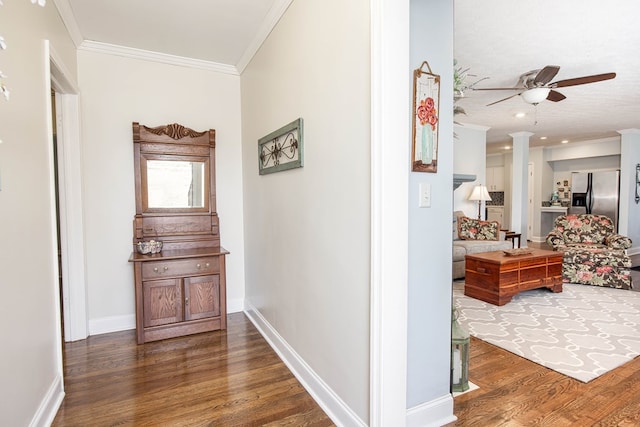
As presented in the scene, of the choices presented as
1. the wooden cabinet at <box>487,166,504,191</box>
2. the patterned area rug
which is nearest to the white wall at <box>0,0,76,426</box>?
the patterned area rug

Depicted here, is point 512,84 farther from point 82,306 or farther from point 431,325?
point 82,306

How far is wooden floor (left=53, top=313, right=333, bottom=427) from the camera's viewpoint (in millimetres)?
1924

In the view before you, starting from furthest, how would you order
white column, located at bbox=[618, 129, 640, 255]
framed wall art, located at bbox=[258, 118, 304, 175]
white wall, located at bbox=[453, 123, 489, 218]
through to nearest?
white column, located at bbox=[618, 129, 640, 255], white wall, located at bbox=[453, 123, 489, 218], framed wall art, located at bbox=[258, 118, 304, 175]

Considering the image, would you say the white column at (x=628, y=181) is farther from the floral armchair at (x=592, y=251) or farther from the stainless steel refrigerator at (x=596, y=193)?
the floral armchair at (x=592, y=251)

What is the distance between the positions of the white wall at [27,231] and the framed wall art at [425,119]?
73.7 inches

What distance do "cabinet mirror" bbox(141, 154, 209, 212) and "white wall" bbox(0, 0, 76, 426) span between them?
3.84 feet

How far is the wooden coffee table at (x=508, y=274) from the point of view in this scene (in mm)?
3807

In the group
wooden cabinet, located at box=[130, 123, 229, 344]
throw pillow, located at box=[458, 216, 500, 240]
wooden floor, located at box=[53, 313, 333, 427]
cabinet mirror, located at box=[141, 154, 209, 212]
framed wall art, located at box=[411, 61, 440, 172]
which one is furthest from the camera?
throw pillow, located at box=[458, 216, 500, 240]

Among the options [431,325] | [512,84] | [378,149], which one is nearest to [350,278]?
[431,325]

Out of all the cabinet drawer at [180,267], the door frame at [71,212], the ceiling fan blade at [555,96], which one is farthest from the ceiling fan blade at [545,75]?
the door frame at [71,212]

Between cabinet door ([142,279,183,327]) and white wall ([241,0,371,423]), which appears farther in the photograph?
cabinet door ([142,279,183,327])

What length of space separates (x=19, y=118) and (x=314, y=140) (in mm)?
1513

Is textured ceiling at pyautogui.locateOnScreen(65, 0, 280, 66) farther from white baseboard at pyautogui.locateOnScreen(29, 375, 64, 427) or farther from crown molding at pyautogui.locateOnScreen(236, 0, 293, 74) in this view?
white baseboard at pyautogui.locateOnScreen(29, 375, 64, 427)

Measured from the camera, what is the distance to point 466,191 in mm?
6570
